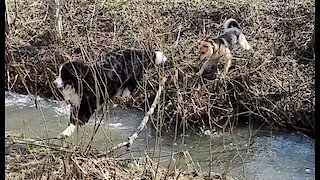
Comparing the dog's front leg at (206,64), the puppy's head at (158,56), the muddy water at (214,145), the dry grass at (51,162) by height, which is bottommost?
the muddy water at (214,145)

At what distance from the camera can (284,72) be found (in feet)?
19.1

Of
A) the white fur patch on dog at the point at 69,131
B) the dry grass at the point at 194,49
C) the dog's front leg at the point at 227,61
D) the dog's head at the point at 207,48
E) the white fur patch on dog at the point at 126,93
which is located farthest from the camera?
the dog's head at the point at 207,48

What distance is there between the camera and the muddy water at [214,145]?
4082 mm

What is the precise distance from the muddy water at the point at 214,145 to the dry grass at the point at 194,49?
207 mm

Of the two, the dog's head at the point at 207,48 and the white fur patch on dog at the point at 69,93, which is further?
the dog's head at the point at 207,48

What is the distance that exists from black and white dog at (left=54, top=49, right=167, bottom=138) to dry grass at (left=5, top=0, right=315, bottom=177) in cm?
12

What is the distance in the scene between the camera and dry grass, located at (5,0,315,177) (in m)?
5.16

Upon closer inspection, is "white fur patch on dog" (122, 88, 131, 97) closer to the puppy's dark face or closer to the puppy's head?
the puppy's dark face

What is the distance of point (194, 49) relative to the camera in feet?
21.6

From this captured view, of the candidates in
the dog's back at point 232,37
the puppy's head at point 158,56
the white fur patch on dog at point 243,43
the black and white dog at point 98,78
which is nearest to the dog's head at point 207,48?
the dog's back at point 232,37

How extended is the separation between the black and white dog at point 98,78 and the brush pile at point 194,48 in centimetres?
14

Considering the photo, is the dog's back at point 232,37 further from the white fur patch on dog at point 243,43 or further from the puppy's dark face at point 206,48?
the puppy's dark face at point 206,48

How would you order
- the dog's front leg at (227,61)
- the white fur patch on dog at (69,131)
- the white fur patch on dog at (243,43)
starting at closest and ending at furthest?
the white fur patch on dog at (69,131)
the dog's front leg at (227,61)
the white fur patch on dog at (243,43)

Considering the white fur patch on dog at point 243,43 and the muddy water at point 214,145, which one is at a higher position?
the white fur patch on dog at point 243,43
